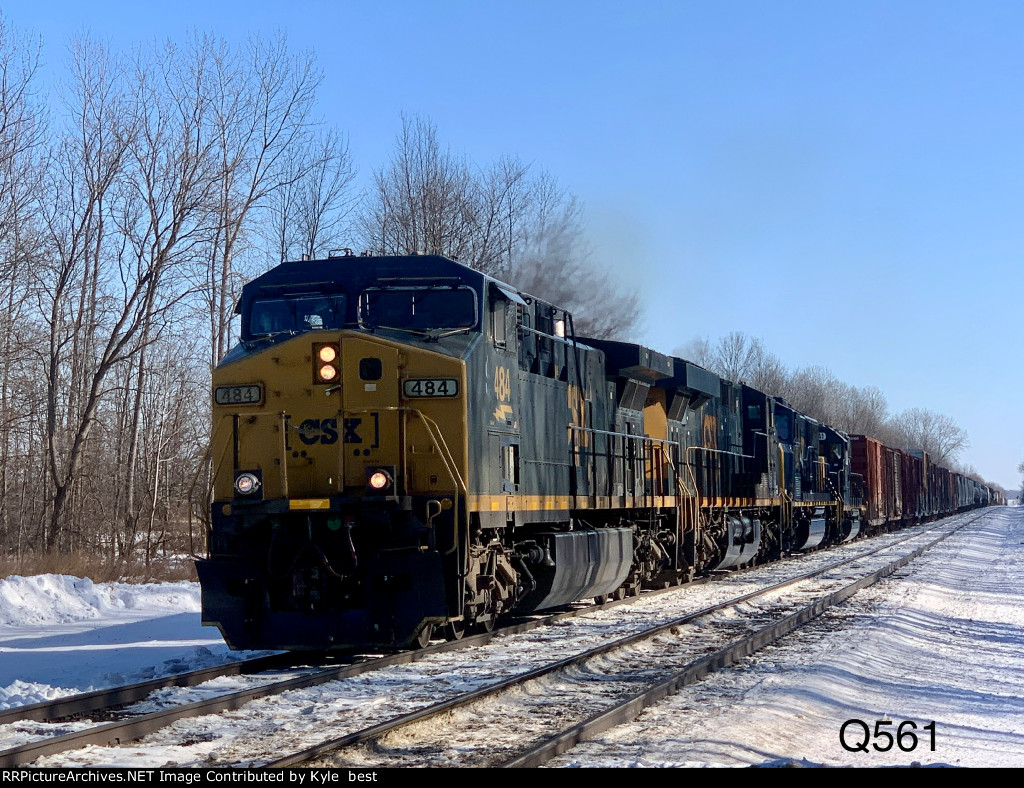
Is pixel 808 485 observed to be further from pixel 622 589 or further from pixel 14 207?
pixel 14 207

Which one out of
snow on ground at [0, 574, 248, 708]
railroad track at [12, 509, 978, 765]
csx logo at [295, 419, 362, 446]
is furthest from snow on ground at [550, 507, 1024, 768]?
snow on ground at [0, 574, 248, 708]

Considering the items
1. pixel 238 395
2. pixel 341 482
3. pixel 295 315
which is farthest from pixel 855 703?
pixel 295 315

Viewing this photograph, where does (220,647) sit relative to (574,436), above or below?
below

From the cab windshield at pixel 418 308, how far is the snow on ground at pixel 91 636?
379cm

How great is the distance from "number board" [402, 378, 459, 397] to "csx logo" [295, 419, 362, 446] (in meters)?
0.57

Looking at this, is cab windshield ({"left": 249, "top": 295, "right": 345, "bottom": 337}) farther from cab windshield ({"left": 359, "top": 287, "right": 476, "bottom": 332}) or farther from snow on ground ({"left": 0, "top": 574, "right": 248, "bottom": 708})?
snow on ground ({"left": 0, "top": 574, "right": 248, "bottom": 708})

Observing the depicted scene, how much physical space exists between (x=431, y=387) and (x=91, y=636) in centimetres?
593

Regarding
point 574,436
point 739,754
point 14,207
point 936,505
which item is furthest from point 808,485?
point 936,505

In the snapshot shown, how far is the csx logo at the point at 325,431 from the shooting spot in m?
9.97

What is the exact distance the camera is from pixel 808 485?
30.6 m

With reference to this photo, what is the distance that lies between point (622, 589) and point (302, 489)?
7949 mm

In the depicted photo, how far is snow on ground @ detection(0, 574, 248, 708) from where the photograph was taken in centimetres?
955

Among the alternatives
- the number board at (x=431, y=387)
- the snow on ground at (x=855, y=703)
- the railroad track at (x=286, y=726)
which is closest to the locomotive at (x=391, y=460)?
the number board at (x=431, y=387)

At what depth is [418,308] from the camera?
1064cm
